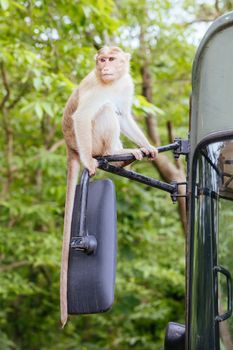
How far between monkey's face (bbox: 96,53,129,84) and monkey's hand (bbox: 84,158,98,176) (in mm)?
578

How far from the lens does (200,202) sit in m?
2.18

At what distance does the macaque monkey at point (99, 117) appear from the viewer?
2916mm

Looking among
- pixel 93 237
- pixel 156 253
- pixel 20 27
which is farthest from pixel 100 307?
pixel 156 253

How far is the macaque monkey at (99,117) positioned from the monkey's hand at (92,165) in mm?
99

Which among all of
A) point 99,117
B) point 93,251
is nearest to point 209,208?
point 93,251

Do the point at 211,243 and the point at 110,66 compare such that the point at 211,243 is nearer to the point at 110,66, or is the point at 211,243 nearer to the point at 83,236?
the point at 83,236

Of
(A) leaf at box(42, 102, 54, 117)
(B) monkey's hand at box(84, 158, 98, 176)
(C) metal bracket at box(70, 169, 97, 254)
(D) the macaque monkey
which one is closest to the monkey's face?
(D) the macaque monkey

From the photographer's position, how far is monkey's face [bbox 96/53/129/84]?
9.91 feet

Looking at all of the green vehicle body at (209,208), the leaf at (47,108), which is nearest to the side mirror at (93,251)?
the green vehicle body at (209,208)

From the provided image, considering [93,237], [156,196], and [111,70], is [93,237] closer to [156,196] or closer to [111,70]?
[111,70]

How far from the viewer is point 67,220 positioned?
2594mm

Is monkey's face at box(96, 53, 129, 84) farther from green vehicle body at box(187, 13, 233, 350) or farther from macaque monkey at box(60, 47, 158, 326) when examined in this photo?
green vehicle body at box(187, 13, 233, 350)

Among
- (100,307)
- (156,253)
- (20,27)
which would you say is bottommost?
(100,307)

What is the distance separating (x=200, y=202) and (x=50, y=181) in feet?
18.0
